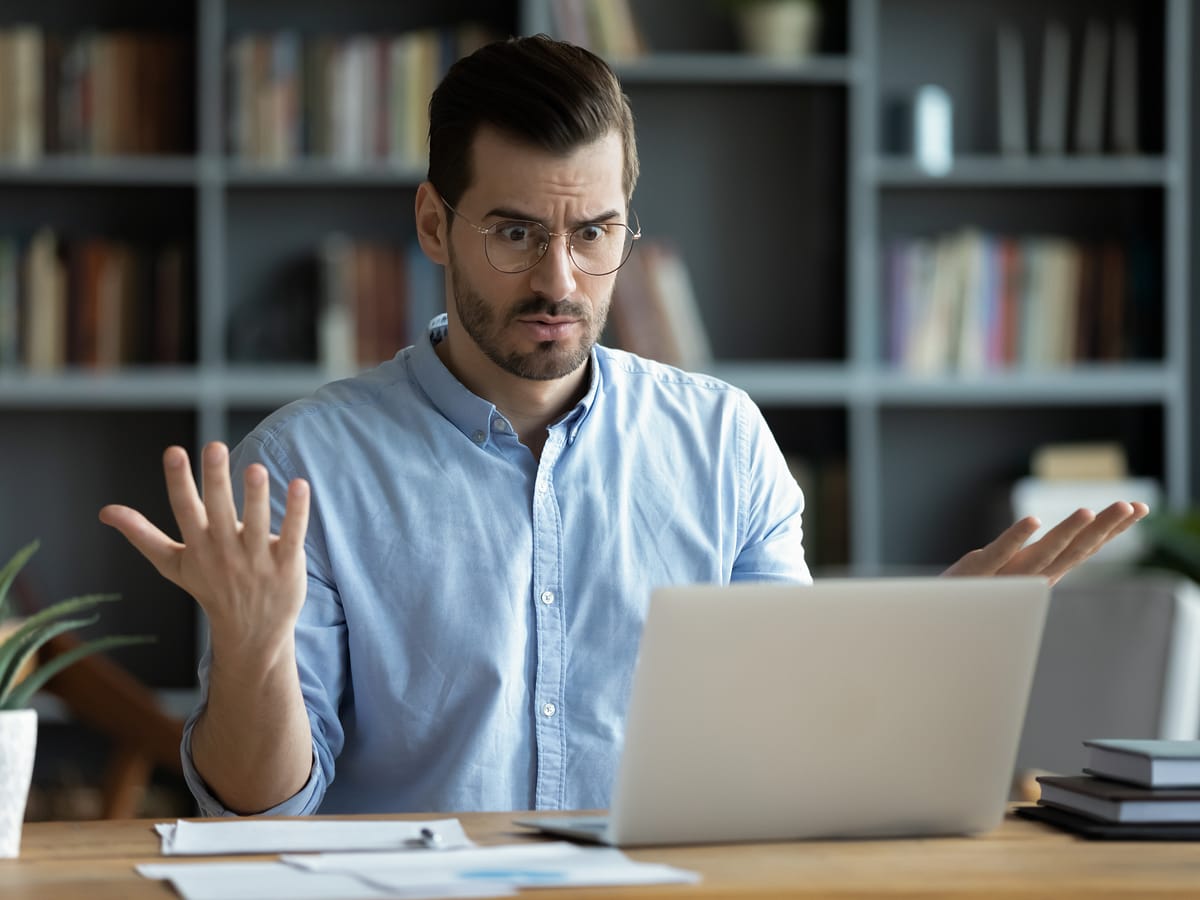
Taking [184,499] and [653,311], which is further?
[653,311]

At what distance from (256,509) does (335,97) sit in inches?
103

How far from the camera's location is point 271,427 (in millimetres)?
1694

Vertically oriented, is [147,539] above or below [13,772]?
above

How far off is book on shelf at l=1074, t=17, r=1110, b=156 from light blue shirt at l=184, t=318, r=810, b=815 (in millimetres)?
2403

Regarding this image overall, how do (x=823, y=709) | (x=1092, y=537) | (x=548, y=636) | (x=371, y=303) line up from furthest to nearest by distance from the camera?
(x=371, y=303), (x=548, y=636), (x=1092, y=537), (x=823, y=709)

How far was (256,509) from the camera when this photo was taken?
3.85ft

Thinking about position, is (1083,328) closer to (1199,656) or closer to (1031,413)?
(1031,413)

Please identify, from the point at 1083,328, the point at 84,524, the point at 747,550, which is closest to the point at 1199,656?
the point at 747,550

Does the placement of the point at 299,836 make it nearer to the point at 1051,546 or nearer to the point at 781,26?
the point at 1051,546

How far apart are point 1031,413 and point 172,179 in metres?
2.10

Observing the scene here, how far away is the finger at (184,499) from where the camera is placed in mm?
1170

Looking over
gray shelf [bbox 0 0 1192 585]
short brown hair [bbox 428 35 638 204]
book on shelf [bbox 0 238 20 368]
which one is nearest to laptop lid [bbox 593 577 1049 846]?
short brown hair [bbox 428 35 638 204]

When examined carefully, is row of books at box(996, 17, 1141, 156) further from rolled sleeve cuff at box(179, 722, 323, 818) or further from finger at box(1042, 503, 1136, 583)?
rolled sleeve cuff at box(179, 722, 323, 818)

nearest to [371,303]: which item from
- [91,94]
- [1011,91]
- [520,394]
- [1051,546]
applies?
[91,94]
